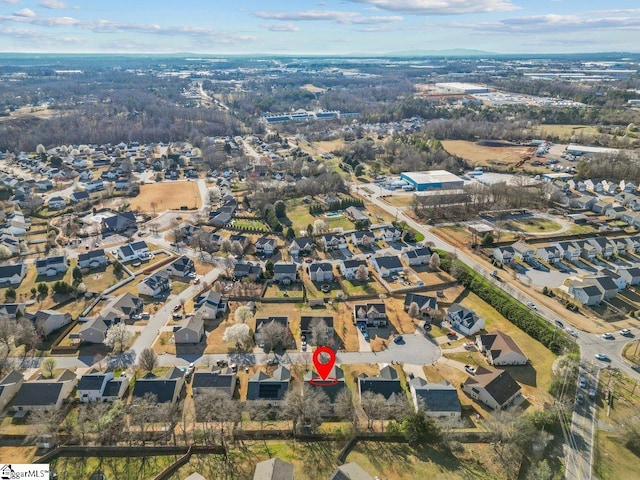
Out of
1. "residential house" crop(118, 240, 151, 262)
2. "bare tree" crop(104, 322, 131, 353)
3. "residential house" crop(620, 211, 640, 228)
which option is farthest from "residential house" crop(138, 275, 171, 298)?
"residential house" crop(620, 211, 640, 228)

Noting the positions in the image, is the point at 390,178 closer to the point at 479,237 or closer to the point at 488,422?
the point at 479,237

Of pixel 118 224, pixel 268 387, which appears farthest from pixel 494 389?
pixel 118 224

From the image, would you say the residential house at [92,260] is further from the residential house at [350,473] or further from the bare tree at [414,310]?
the residential house at [350,473]

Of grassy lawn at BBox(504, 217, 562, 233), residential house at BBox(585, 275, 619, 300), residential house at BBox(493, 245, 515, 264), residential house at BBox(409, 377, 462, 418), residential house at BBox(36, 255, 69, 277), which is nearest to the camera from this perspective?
residential house at BBox(409, 377, 462, 418)

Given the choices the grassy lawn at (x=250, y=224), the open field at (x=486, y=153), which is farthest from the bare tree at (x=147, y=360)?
the open field at (x=486, y=153)

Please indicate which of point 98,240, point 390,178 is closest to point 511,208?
point 390,178

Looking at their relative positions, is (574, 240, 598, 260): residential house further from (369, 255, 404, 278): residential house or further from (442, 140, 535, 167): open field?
(442, 140, 535, 167): open field
